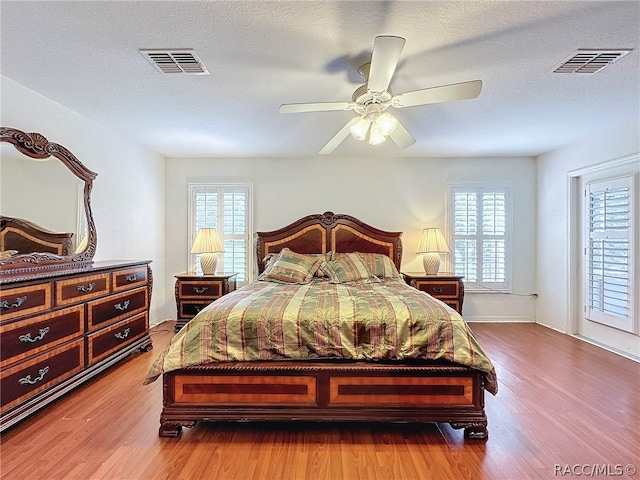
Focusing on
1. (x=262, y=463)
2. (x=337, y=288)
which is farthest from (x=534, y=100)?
(x=262, y=463)

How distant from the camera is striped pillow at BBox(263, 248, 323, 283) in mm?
3837

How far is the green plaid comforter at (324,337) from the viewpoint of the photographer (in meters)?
2.16

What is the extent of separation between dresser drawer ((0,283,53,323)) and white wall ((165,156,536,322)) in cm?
285

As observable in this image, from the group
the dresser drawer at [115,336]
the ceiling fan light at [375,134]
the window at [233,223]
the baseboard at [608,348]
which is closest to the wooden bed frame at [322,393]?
→ the dresser drawer at [115,336]

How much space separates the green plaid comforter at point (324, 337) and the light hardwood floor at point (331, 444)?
1.26ft

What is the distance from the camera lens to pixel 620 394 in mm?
2678

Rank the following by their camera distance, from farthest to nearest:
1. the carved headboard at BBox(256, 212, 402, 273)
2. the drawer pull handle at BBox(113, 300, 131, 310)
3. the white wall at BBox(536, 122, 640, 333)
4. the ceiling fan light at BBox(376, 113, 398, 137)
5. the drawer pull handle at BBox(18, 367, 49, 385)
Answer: the carved headboard at BBox(256, 212, 402, 273), the white wall at BBox(536, 122, 640, 333), the drawer pull handle at BBox(113, 300, 131, 310), the ceiling fan light at BBox(376, 113, 398, 137), the drawer pull handle at BBox(18, 367, 49, 385)

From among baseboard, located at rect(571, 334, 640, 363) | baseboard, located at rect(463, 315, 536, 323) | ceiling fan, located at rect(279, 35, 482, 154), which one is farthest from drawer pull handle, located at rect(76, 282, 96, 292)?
baseboard, located at rect(571, 334, 640, 363)

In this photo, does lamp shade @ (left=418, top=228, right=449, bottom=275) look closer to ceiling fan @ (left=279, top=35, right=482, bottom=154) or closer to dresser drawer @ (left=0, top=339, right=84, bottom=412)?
ceiling fan @ (left=279, top=35, right=482, bottom=154)

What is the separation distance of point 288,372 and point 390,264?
241 cm

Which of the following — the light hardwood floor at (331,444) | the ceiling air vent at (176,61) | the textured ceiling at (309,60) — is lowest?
the light hardwood floor at (331,444)

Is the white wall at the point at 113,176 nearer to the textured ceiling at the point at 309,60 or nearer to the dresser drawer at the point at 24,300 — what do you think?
the textured ceiling at the point at 309,60

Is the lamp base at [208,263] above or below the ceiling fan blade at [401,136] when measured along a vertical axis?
below

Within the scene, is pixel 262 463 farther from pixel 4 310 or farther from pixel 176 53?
pixel 176 53
